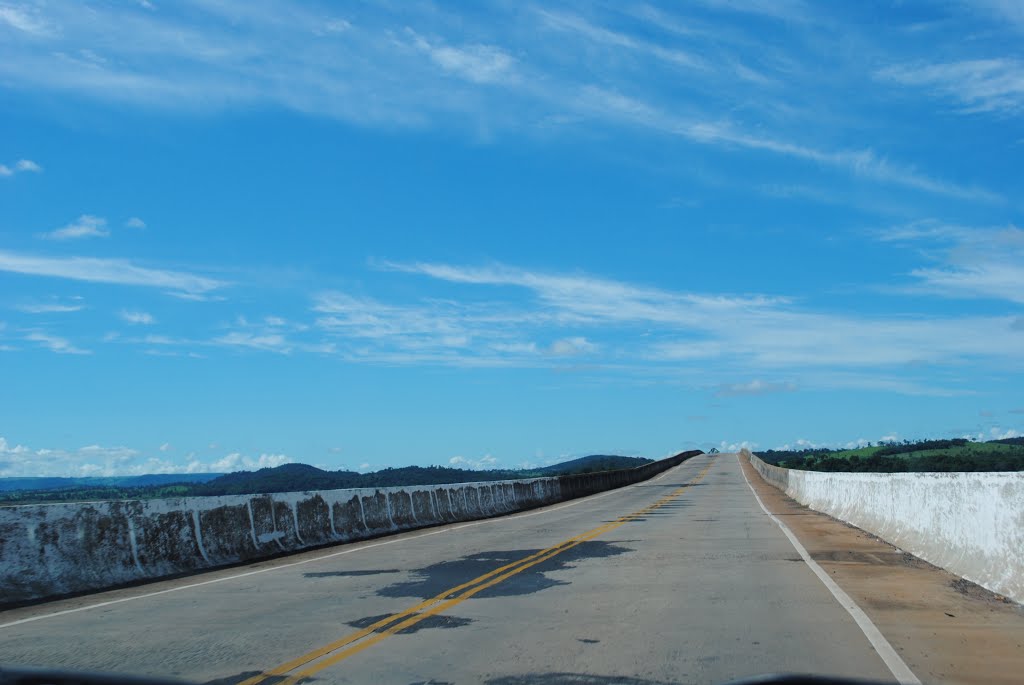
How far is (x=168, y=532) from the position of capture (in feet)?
49.4

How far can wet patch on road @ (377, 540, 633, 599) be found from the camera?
11805 mm

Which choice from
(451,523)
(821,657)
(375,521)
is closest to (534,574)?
(821,657)

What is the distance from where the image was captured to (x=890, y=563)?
1478 cm

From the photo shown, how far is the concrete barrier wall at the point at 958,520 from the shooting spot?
35.8 ft

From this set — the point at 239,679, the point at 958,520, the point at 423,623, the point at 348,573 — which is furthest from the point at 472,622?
the point at 958,520

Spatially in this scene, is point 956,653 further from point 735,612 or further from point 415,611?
point 415,611

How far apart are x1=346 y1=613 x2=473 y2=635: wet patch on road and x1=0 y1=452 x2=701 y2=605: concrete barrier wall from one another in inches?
A: 197

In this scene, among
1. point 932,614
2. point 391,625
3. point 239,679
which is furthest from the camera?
point 932,614

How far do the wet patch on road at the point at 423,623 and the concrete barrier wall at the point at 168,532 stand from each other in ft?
16.4

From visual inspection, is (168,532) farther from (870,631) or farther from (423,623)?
(870,631)

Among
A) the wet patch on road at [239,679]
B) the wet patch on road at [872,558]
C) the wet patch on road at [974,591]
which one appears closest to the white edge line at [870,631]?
the wet patch on road at [872,558]

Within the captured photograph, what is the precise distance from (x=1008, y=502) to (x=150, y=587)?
35.3ft

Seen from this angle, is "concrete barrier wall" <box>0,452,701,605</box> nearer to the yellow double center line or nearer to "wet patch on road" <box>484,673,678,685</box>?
the yellow double center line

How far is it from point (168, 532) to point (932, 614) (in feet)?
→ 35.4
